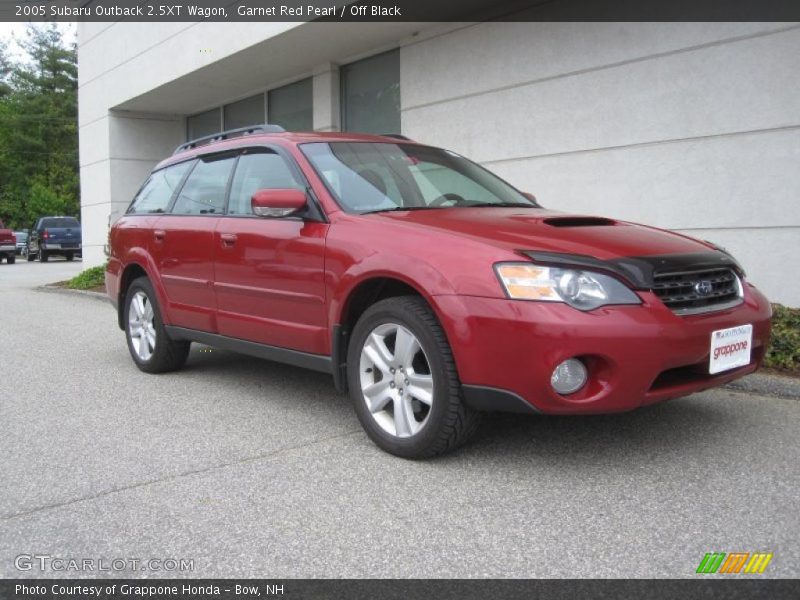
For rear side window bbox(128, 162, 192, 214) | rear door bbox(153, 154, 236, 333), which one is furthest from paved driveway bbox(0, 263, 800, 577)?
rear side window bbox(128, 162, 192, 214)

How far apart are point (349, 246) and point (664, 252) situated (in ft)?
5.12

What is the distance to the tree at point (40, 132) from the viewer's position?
49406 mm

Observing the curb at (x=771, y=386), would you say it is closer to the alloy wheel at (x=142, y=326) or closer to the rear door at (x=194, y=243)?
the rear door at (x=194, y=243)

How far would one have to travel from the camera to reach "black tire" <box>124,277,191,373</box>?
5.66 m

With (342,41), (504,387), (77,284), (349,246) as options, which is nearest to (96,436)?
(349,246)

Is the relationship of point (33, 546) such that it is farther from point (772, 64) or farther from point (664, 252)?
point (772, 64)

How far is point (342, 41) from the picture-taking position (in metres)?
10.4

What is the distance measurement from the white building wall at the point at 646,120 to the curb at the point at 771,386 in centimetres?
189

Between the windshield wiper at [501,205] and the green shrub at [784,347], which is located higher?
the windshield wiper at [501,205]

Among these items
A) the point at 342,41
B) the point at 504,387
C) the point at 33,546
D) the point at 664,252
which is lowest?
the point at 33,546

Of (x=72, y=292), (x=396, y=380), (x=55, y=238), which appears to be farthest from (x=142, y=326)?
(x=55, y=238)

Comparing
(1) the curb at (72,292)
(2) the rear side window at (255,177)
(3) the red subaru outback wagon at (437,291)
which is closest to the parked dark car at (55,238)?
(1) the curb at (72,292)

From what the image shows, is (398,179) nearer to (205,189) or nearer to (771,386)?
(205,189)

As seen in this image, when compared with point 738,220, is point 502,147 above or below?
above
